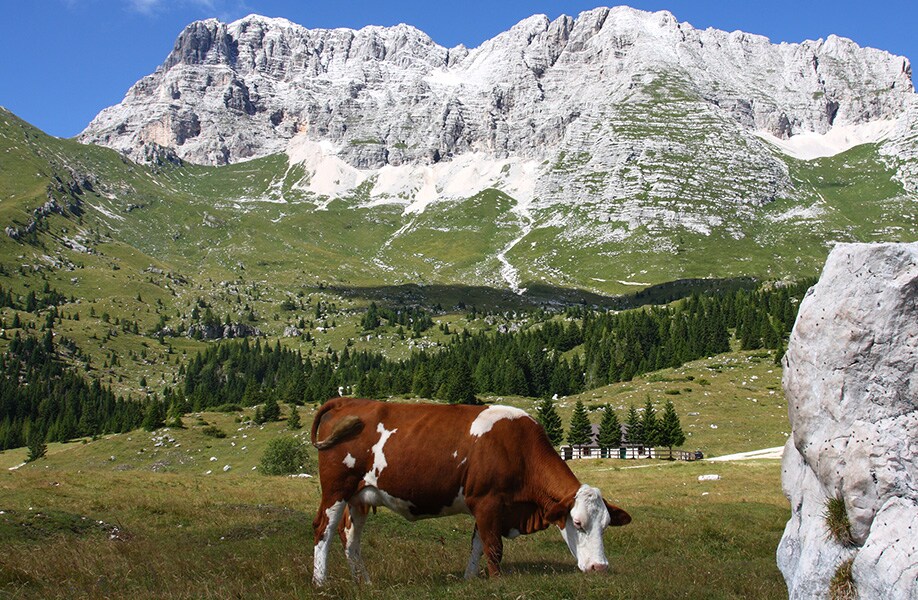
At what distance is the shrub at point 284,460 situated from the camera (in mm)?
80137

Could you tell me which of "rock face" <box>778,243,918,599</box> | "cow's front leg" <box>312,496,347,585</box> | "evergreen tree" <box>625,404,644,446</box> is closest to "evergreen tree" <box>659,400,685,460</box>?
"evergreen tree" <box>625,404,644,446</box>

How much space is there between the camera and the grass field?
11891mm

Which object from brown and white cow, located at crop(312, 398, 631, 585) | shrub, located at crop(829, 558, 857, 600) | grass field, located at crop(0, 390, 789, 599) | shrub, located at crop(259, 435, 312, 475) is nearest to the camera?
shrub, located at crop(829, 558, 857, 600)

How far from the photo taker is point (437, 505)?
1366 centimetres

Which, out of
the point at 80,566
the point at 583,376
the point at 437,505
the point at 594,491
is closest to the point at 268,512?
the point at 80,566

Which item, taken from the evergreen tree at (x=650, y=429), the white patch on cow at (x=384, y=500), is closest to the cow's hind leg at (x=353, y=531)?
the white patch on cow at (x=384, y=500)

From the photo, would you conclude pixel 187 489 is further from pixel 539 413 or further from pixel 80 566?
pixel 539 413

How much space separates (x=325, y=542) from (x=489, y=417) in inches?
162

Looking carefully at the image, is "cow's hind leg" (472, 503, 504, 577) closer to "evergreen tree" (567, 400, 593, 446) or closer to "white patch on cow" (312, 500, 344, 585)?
"white patch on cow" (312, 500, 344, 585)

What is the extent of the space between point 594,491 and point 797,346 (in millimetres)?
4448

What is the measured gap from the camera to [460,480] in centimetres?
1359

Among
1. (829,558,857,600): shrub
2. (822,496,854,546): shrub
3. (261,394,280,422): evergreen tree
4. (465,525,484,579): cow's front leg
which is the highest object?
(822,496,854,546): shrub

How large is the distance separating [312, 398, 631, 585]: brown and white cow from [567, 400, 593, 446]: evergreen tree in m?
85.0

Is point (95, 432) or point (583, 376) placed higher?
point (583, 376)
